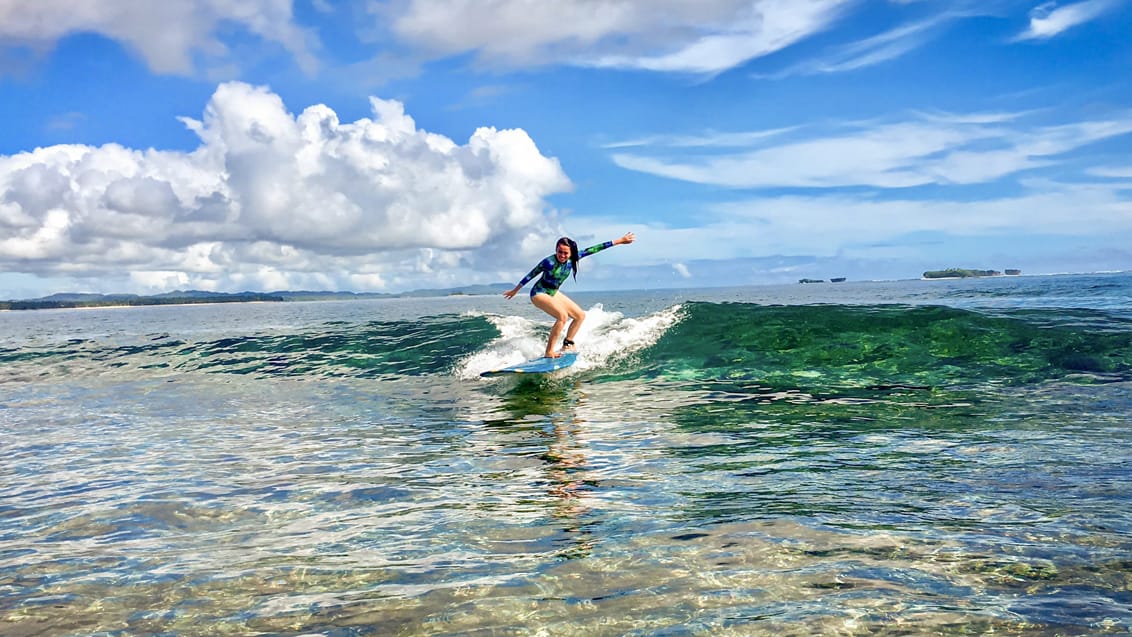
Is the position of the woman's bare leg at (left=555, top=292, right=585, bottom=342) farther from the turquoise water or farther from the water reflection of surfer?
the water reflection of surfer

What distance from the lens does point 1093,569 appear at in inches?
220

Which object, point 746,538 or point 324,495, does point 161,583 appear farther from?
point 746,538

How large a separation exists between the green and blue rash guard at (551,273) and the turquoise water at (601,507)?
3522 mm

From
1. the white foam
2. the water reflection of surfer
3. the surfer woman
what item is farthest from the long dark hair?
the water reflection of surfer

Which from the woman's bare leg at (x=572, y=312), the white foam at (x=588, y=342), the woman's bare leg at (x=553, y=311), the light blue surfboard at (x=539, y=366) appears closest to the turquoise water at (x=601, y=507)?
the light blue surfboard at (x=539, y=366)

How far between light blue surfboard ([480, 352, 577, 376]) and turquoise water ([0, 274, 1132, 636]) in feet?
5.98

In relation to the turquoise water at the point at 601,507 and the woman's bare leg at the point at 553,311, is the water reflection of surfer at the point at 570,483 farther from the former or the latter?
the woman's bare leg at the point at 553,311

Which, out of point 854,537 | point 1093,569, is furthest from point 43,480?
point 1093,569

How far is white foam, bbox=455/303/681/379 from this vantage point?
24.2 metres

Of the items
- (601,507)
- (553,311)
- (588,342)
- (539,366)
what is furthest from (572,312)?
(601,507)

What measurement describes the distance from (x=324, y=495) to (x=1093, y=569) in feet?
27.4

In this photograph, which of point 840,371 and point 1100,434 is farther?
point 840,371

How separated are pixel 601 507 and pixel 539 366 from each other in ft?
45.6

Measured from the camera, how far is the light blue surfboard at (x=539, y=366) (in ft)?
70.9
